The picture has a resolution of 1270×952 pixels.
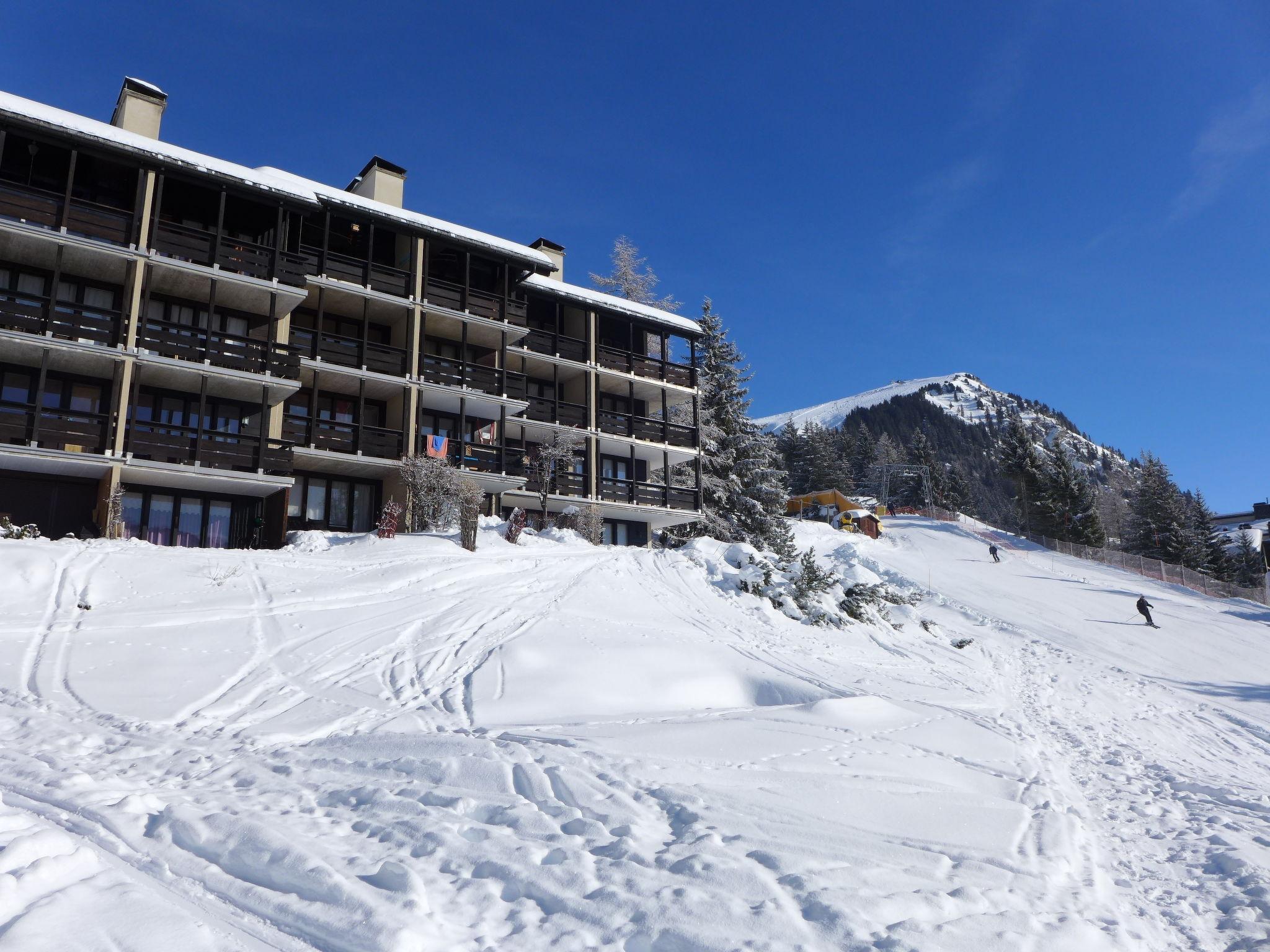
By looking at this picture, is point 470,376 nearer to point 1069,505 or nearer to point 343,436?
point 343,436

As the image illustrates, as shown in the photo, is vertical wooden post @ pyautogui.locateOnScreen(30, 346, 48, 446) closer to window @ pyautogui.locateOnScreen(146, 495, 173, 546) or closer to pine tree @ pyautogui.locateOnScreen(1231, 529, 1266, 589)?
window @ pyautogui.locateOnScreen(146, 495, 173, 546)

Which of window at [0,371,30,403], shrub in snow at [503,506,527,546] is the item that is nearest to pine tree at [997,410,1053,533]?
shrub in snow at [503,506,527,546]

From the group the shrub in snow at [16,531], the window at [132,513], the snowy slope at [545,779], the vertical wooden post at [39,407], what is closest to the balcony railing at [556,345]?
the window at [132,513]

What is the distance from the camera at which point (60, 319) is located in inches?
832

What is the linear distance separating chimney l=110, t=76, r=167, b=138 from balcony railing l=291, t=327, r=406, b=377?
7751 mm

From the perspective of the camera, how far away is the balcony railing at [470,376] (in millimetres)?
28703

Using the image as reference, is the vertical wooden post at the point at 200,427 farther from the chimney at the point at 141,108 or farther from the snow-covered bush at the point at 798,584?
the snow-covered bush at the point at 798,584

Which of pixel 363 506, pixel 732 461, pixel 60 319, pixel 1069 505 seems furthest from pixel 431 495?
pixel 1069 505

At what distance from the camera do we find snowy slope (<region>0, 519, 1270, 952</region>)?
4.73 metres

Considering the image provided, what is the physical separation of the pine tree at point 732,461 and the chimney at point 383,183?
559 inches

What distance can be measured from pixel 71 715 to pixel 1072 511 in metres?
66.6

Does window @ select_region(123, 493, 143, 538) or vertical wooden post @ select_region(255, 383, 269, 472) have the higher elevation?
vertical wooden post @ select_region(255, 383, 269, 472)

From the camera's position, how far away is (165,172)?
23.1 meters

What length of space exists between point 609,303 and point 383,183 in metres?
10.2
